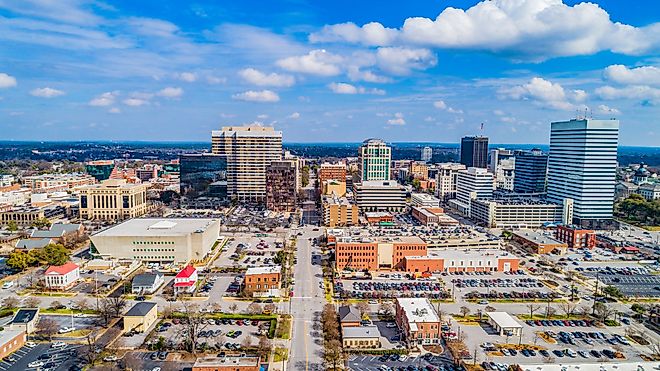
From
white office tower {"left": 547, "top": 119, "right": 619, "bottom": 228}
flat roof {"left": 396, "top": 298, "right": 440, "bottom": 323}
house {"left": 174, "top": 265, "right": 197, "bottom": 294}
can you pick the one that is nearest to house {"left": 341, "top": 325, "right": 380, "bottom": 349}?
flat roof {"left": 396, "top": 298, "right": 440, "bottom": 323}

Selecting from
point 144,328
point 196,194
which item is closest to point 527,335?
point 144,328

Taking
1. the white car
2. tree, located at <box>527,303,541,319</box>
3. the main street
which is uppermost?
tree, located at <box>527,303,541,319</box>

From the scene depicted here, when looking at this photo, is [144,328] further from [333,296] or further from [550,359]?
[550,359]

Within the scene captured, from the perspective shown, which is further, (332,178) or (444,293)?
(332,178)

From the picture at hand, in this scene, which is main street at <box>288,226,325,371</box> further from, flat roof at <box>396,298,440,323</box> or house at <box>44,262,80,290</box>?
house at <box>44,262,80,290</box>

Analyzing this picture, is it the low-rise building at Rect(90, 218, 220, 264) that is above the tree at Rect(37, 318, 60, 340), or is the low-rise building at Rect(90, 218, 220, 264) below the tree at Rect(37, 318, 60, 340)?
above

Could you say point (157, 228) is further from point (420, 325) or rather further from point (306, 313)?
point (420, 325)

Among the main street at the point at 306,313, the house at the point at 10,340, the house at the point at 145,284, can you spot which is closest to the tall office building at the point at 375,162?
the main street at the point at 306,313
